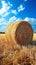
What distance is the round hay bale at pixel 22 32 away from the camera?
5.86m

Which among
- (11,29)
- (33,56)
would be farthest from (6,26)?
(33,56)

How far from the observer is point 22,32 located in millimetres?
6129

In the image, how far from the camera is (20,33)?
6.05 metres

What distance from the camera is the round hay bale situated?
586 centimetres

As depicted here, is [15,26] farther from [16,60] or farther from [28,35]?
[16,60]

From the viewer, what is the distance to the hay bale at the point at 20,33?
5863mm

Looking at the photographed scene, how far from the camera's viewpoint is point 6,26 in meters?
6.56

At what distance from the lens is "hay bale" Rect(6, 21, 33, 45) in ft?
19.2

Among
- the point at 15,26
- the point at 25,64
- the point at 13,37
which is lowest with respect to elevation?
the point at 25,64

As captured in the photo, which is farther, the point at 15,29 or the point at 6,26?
the point at 6,26

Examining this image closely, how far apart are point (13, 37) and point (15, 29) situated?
282mm

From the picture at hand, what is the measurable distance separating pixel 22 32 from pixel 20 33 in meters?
0.11

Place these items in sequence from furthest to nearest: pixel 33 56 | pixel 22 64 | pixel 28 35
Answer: pixel 28 35 → pixel 33 56 → pixel 22 64

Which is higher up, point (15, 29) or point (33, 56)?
point (15, 29)
